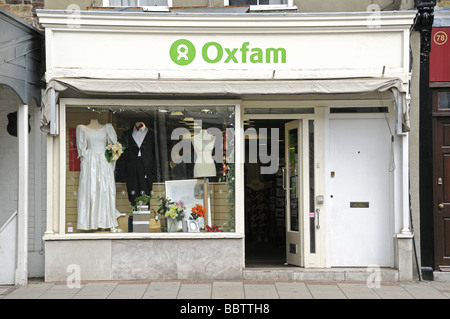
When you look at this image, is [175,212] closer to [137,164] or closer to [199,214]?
[199,214]

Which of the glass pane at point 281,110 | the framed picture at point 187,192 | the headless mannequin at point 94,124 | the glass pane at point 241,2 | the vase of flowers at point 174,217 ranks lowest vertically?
the vase of flowers at point 174,217

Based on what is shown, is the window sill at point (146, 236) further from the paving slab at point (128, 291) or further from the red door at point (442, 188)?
the red door at point (442, 188)

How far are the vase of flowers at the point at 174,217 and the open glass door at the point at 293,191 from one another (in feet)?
6.04

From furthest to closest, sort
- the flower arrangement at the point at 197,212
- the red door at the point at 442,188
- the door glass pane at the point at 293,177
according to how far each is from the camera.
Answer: the door glass pane at the point at 293,177, the flower arrangement at the point at 197,212, the red door at the point at 442,188

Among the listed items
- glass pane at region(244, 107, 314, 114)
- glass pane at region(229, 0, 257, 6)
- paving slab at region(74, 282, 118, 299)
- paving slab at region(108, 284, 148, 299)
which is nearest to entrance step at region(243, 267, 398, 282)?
paving slab at region(108, 284, 148, 299)

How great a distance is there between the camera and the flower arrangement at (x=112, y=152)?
9883 millimetres

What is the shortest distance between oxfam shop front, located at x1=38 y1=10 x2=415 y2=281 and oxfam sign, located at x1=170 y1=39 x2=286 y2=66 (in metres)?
0.02

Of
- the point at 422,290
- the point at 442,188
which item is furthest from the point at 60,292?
the point at 442,188

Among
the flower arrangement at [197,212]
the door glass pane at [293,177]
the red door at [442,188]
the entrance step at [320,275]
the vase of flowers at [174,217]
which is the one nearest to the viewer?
the entrance step at [320,275]

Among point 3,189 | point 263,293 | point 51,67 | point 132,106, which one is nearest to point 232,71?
point 132,106

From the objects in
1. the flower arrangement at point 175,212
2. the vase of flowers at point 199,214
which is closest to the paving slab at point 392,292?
the vase of flowers at point 199,214

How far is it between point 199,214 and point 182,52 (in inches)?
103

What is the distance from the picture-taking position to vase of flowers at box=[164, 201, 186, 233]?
9.83 metres

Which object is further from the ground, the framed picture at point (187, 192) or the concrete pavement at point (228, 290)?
the framed picture at point (187, 192)
